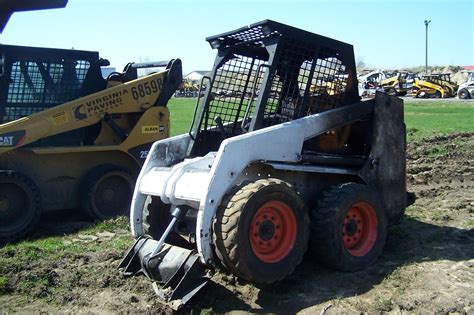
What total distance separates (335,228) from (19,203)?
454cm

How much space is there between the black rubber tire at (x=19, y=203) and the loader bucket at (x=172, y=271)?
2.73 metres

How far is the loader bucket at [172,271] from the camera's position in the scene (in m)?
4.47

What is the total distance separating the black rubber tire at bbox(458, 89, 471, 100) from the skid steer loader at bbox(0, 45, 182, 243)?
3728 cm

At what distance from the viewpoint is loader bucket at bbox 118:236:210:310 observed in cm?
447

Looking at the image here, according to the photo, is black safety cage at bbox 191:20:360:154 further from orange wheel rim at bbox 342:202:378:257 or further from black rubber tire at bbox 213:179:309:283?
orange wheel rim at bbox 342:202:378:257

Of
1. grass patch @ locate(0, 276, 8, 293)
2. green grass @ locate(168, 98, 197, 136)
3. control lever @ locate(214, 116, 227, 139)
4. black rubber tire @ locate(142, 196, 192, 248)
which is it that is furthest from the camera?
green grass @ locate(168, 98, 197, 136)

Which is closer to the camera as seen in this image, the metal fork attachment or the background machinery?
the metal fork attachment

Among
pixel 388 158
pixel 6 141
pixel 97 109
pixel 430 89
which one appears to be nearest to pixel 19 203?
pixel 6 141

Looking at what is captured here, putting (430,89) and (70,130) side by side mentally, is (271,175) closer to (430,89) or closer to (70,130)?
(70,130)

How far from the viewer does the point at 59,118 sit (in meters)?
7.93

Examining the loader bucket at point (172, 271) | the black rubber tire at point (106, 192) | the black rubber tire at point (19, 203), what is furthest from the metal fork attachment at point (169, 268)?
the black rubber tire at point (106, 192)

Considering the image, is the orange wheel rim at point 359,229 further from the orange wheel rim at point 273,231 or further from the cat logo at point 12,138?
the cat logo at point 12,138

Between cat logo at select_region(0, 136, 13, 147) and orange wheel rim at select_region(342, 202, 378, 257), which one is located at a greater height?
cat logo at select_region(0, 136, 13, 147)

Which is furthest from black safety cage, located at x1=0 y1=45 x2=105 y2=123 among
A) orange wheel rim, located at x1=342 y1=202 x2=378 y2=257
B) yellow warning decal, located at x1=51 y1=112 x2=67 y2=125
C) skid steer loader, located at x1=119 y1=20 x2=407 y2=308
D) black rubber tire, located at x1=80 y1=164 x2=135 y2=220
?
orange wheel rim, located at x1=342 y1=202 x2=378 y2=257
